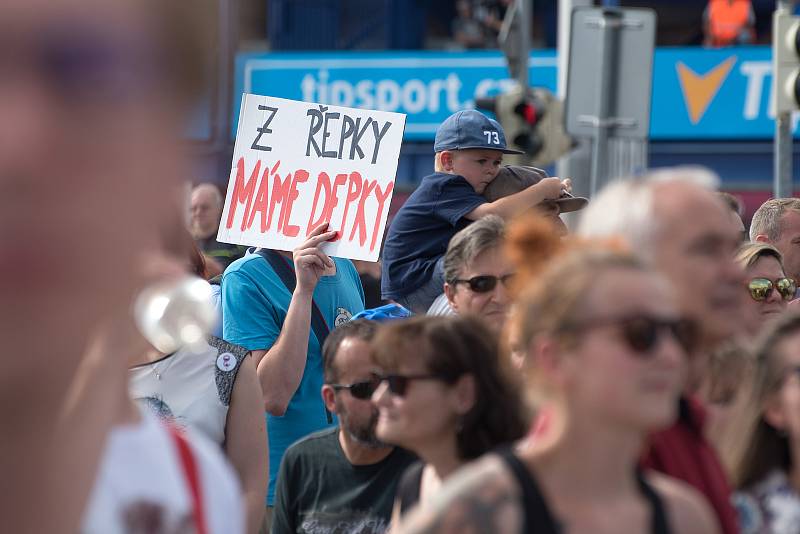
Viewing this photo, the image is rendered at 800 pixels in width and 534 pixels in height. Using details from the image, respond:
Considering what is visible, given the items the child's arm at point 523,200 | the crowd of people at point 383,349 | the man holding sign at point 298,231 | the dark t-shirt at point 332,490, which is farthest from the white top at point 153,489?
the child's arm at point 523,200

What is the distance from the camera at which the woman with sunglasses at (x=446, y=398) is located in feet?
8.71

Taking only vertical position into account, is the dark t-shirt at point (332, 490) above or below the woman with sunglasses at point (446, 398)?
below

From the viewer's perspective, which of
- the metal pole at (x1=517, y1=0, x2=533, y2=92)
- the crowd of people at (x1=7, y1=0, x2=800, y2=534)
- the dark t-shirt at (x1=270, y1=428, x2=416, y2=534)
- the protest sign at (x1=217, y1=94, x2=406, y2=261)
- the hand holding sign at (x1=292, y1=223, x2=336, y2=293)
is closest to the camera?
the crowd of people at (x1=7, y1=0, x2=800, y2=534)

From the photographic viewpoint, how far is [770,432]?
7.93 feet

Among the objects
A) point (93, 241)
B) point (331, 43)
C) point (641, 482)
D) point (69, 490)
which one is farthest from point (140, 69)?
point (331, 43)

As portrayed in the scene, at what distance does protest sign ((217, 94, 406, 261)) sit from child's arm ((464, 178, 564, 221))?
0.39 metres

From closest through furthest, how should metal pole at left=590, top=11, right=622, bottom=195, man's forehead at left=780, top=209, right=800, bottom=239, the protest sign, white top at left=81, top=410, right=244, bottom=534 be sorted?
white top at left=81, top=410, right=244, bottom=534
the protest sign
man's forehead at left=780, top=209, right=800, bottom=239
metal pole at left=590, top=11, right=622, bottom=195

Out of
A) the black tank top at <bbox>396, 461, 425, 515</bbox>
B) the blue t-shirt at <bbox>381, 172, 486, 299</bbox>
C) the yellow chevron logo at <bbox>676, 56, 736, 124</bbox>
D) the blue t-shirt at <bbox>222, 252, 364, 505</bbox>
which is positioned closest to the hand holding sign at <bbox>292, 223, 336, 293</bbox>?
the blue t-shirt at <bbox>222, 252, 364, 505</bbox>

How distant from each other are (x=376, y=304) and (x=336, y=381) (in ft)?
13.9

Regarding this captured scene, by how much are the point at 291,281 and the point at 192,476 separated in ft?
10.5

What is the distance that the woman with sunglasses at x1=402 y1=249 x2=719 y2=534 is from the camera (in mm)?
1638

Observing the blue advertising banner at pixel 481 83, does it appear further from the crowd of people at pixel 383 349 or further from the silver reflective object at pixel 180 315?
the silver reflective object at pixel 180 315

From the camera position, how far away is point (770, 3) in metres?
21.2

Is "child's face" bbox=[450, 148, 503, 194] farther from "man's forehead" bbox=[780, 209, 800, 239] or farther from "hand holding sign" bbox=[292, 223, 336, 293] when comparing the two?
"man's forehead" bbox=[780, 209, 800, 239]
